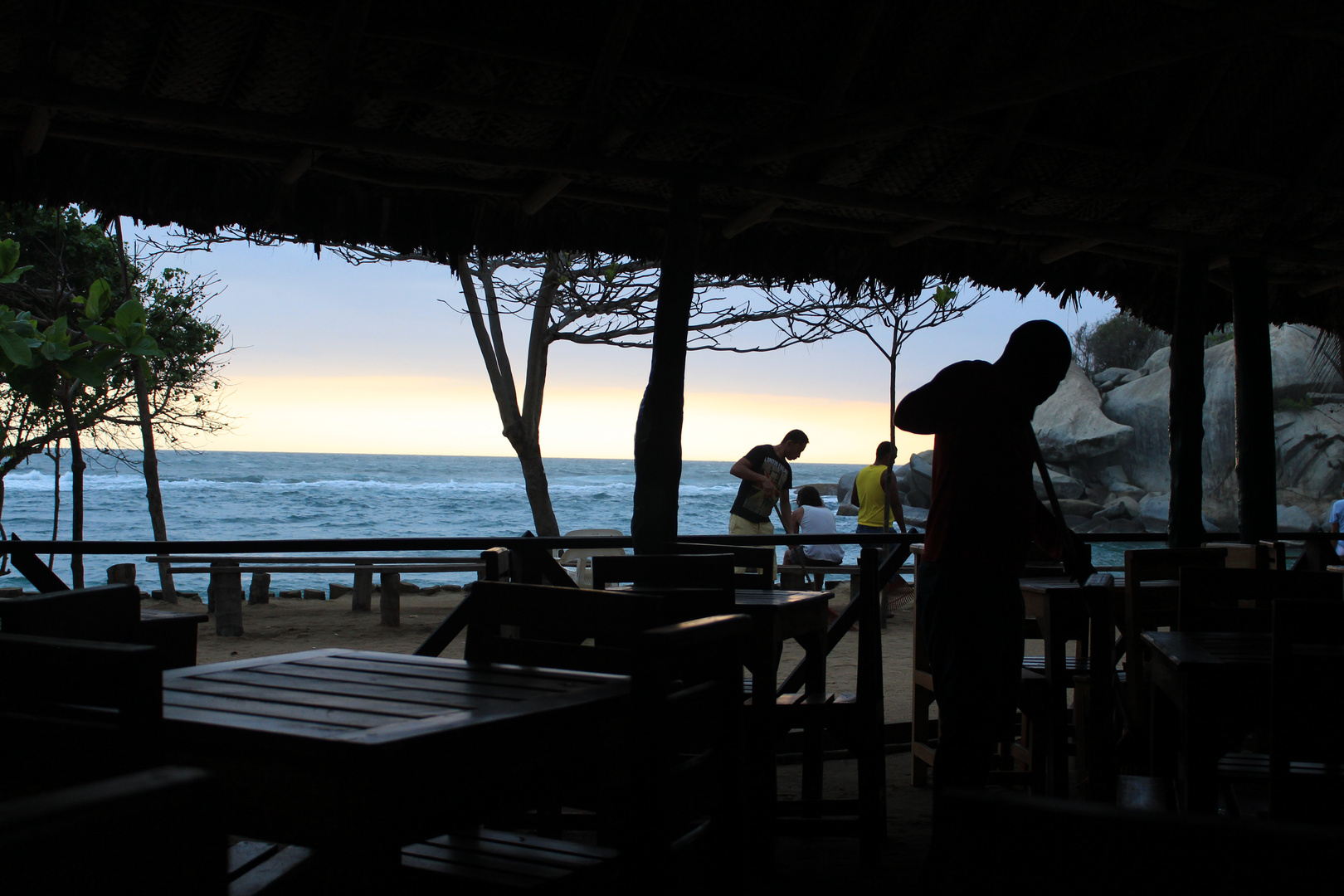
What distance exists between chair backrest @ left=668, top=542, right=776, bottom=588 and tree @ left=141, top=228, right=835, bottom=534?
24.8 feet

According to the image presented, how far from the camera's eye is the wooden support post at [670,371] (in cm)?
400

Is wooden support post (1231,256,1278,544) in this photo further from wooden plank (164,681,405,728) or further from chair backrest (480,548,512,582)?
wooden plank (164,681,405,728)

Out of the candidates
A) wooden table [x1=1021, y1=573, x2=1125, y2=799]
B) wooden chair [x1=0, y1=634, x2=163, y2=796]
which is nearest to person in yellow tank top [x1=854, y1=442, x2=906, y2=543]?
wooden table [x1=1021, y1=573, x2=1125, y2=799]

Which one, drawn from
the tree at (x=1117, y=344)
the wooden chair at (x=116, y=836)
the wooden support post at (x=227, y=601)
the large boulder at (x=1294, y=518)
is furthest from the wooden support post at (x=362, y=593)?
the tree at (x=1117, y=344)

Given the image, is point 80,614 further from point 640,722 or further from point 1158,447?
point 1158,447

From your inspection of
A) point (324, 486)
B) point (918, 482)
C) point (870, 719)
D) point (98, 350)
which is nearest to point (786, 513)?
point (870, 719)

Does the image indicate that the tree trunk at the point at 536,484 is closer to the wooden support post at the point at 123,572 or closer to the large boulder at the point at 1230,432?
the wooden support post at the point at 123,572

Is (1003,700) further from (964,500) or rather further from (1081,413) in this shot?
(1081,413)

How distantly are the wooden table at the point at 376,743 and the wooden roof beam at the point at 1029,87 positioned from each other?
250cm

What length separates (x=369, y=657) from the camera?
209cm

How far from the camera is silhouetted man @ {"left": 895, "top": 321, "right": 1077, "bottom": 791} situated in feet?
8.10

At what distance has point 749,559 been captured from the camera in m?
3.84

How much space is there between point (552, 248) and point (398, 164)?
789mm

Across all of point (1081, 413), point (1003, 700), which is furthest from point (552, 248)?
point (1081, 413)
